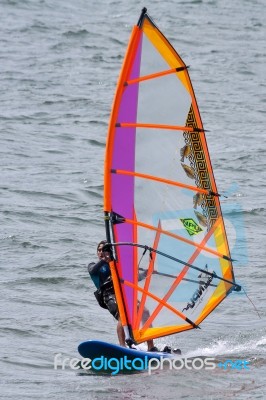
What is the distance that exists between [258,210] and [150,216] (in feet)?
20.8

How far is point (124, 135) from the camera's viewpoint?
9.86 m

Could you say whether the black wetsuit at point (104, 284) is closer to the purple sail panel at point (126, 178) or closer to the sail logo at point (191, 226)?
the purple sail panel at point (126, 178)

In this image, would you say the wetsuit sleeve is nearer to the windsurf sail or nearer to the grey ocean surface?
the windsurf sail

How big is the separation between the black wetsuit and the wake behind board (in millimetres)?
691

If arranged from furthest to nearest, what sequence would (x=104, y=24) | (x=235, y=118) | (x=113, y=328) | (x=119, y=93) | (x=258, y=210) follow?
(x=104, y=24)
(x=235, y=118)
(x=258, y=210)
(x=113, y=328)
(x=119, y=93)

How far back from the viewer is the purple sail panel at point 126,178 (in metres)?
9.76

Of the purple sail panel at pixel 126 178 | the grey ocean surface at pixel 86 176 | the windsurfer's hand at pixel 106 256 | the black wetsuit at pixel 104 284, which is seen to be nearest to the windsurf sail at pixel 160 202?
the purple sail panel at pixel 126 178

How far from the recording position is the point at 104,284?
10.2 meters

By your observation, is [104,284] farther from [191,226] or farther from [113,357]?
[191,226]

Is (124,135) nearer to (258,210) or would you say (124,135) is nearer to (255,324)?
(255,324)

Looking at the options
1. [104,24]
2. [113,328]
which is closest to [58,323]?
[113,328]

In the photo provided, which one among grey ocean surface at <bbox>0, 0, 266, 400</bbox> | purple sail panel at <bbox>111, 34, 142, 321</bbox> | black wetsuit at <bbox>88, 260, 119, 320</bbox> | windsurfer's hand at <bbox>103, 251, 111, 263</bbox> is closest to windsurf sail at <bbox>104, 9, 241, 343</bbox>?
purple sail panel at <bbox>111, 34, 142, 321</bbox>

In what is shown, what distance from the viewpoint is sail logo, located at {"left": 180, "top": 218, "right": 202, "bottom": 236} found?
10.4 m

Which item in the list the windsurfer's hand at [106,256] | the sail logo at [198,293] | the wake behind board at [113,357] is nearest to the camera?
the wake behind board at [113,357]
